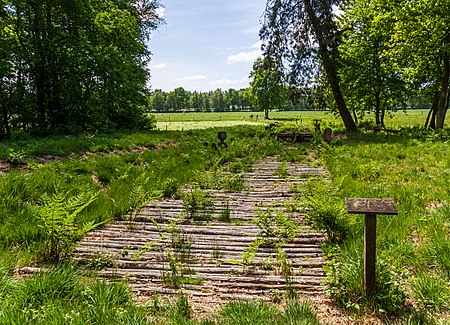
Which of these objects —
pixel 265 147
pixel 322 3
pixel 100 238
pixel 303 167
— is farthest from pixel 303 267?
pixel 322 3

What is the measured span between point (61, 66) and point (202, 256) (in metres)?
16.2

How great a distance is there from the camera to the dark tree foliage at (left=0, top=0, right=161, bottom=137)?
49.4 ft

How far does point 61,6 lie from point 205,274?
743 inches

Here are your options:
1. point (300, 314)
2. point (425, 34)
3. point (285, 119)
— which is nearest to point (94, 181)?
point (300, 314)

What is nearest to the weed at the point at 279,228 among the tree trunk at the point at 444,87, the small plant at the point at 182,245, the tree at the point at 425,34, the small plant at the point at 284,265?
the small plant at the point at 284,265

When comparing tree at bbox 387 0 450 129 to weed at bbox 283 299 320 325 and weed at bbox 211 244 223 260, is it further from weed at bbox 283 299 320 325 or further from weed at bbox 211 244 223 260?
weed at bbox 283 299 320 325

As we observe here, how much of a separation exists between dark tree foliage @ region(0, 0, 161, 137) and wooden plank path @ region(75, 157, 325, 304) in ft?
41.6

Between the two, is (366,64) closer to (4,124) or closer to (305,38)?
(305,38)

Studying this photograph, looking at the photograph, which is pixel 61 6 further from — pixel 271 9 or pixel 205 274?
pixel 205 274

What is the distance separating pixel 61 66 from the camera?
1642 cm

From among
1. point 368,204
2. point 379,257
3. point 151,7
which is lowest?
point 379,257

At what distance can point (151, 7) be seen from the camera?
3133 cm

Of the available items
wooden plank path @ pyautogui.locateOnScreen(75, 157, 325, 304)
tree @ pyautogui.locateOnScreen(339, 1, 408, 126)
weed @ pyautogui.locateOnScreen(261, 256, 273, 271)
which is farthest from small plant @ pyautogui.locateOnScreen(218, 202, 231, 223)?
tree @ pyautogui.locateOnScreen(339, 1, 408, 126)

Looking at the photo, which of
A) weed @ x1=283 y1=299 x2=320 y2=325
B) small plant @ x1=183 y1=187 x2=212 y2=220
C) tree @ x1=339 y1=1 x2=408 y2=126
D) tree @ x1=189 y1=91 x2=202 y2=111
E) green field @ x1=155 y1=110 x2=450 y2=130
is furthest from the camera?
tree @ x1=189 y1=91 x2=202 y2=111
